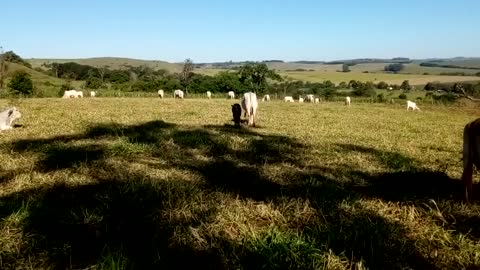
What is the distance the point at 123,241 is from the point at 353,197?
3.18 meters

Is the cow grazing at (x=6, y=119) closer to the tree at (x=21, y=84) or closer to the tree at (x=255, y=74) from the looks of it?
the tree at (x=21, y=84)

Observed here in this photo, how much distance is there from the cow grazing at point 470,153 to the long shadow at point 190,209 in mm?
387

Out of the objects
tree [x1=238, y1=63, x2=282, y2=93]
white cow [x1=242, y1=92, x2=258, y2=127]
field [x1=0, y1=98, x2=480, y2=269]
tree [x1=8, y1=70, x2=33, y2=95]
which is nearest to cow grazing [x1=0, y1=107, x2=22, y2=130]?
field [x1=0, y1=98, x2=480, y2=269]

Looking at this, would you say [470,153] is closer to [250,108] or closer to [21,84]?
[250,108]

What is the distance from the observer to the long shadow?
4641 mm

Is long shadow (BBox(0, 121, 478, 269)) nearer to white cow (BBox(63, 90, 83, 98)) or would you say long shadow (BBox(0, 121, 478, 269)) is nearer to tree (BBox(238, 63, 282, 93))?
white cow (BBox(63, 90, 83, 98))

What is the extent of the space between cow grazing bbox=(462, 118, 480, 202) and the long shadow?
1.27 feet

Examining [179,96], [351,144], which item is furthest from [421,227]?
[179,96]

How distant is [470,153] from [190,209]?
401 cm

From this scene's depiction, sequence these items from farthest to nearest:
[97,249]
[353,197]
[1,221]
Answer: [353,197], [1,221], [97,249]

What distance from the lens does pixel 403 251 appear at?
4.91 metres

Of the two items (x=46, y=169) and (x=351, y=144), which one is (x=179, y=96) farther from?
(x=46, y=169)

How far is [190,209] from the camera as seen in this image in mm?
5766

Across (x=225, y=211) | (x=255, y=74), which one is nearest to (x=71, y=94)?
(x=225, y=211)
